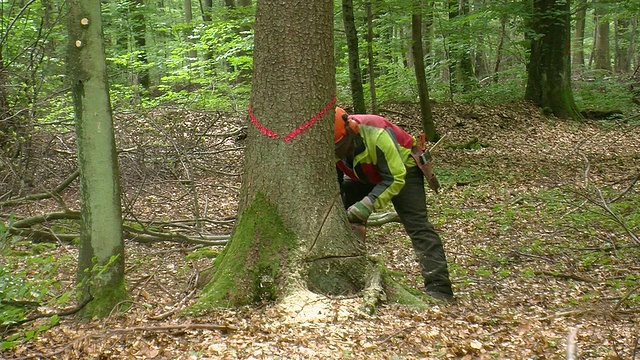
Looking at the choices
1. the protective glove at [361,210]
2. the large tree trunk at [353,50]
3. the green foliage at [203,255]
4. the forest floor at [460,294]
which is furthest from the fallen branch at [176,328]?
the large tree trunk at [353,50]

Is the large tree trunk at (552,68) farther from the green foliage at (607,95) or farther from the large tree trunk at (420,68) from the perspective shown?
the large tree trunk at (420,68)

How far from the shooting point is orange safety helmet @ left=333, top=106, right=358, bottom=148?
4.68m

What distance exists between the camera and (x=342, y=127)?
15.4 feet

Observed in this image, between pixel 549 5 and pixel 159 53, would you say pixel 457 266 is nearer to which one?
pixel 549 5

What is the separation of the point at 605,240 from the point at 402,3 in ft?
22.1

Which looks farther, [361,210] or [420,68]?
[420,68]

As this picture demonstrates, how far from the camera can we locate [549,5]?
46.5 ft

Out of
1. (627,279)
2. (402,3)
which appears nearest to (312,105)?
(627,279)

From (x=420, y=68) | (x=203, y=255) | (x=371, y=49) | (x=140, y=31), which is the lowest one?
(x=203, y=255)

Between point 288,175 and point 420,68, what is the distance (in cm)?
846

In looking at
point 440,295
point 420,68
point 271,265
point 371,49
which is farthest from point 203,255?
point 371,49

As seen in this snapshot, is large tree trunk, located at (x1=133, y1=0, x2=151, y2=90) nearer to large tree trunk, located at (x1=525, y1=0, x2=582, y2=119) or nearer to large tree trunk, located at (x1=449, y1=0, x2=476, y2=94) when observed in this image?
large tree trunk, located at (x1=449, y1=0, x2=476, y2=94)

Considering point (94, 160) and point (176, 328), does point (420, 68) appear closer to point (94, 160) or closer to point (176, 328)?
point (94, 160)

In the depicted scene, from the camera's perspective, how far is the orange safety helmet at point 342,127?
15.3ft
